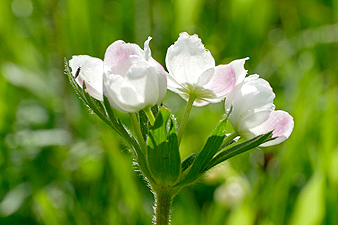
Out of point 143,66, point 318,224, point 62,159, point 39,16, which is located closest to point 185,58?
point 143,66

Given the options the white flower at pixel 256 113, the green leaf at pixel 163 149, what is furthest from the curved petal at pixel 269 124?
the green leaf at pixel 163 149

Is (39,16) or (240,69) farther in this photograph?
(39,16)

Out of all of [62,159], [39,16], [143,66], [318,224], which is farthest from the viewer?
[39,16]

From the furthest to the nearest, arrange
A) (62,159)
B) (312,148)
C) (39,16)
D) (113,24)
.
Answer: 1. (39,16)
2. (113,24)
3. (62,159)
4. (312,148)

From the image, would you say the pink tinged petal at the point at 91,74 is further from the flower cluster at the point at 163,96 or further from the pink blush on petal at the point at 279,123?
the pink blush on petal at the point at 279,123

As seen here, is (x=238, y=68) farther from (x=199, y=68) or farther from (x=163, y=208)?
(x=163, y=208)

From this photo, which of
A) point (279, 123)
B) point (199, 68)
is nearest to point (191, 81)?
point (199, 68)

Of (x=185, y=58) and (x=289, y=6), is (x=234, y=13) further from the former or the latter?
(x=185, y=58)

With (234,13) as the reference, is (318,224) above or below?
below
